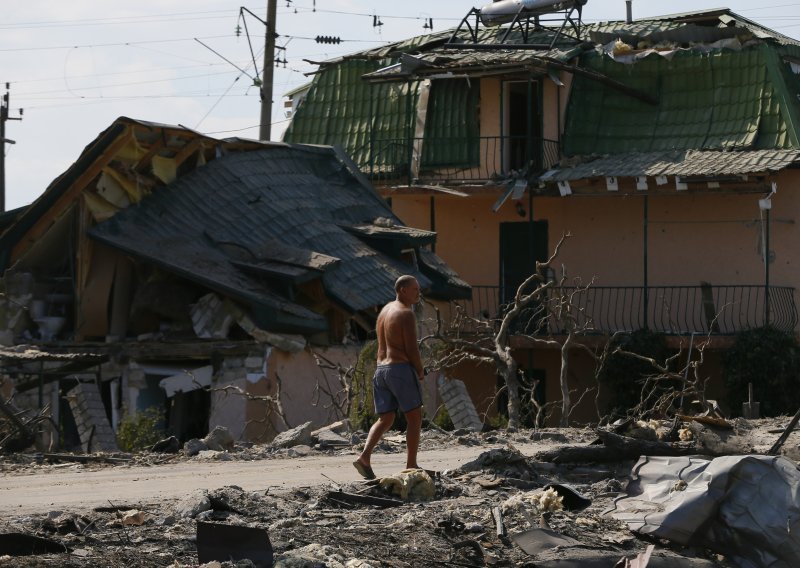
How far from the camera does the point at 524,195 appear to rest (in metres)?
31.0

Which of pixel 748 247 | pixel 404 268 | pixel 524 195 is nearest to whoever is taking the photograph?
pixel 404 268

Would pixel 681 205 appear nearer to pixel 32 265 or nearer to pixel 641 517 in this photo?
pixel 32 265

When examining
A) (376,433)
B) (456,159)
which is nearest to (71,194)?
(376,433)

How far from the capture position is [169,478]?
1254 cm

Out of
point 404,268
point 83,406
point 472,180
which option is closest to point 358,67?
point 472,180

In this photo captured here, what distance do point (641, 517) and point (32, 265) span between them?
547 inches

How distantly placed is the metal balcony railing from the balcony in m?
2.41

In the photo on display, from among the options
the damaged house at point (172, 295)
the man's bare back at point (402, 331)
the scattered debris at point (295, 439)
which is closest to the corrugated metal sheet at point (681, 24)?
the damaged house at point (172, 295)

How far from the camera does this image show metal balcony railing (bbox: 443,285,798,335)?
2836 centimetres

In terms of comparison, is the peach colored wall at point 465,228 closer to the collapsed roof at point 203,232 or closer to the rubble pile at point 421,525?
→ the collapsed roof at point 203,232

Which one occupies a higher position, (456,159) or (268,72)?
(268,72)

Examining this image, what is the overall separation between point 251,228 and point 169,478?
10.8 meters

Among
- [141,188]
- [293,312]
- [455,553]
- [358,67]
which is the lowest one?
[455,553]

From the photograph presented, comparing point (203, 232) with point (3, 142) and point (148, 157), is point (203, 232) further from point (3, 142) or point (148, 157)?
point (3, 142)
